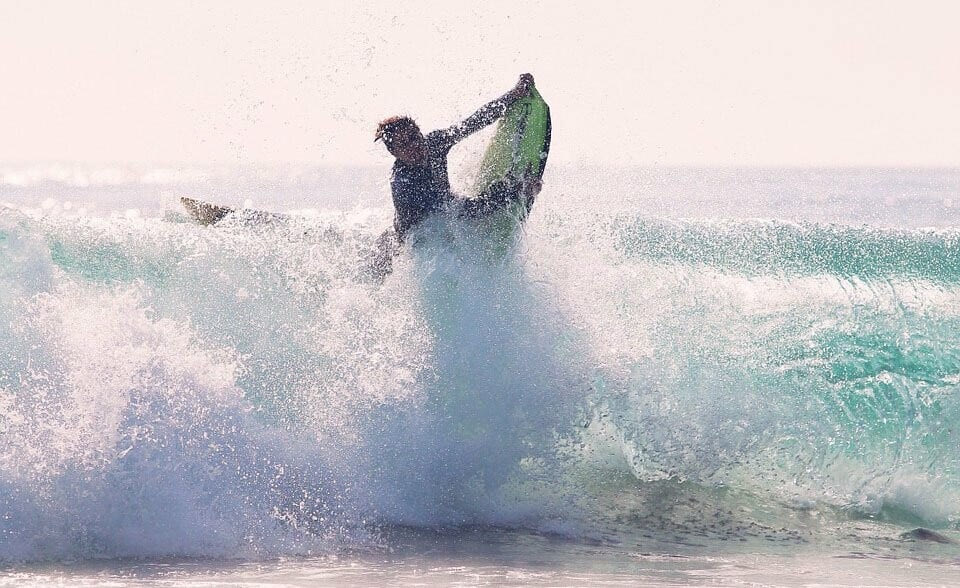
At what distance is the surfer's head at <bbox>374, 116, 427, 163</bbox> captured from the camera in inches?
290

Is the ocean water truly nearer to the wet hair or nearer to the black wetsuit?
the black wetsuit

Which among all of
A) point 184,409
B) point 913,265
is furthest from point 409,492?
point 913,265

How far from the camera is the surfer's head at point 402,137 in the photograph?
24.2 ft

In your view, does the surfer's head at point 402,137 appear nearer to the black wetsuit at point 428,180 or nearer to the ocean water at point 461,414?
the black wetsuit at point 428,180

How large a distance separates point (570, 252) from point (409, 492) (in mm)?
2398

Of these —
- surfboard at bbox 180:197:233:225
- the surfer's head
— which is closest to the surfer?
the surfer's head

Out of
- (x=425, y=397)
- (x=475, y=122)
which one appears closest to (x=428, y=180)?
(x=475, y=122)

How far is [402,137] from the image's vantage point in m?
7.38

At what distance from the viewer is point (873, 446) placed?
25.5ft

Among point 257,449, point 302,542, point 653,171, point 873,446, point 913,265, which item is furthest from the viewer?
point 913,265

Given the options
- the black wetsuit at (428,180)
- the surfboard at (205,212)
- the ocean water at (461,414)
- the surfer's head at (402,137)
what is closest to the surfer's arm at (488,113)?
the black wetsuit at (428,180)

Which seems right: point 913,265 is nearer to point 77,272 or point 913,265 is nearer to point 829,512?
point 829,512

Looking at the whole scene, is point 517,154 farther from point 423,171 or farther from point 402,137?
point 402,137

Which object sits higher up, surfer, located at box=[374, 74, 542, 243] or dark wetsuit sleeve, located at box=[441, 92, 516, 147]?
dark wetsuit sleeve, located at box=[441, 92, 516, 147]
